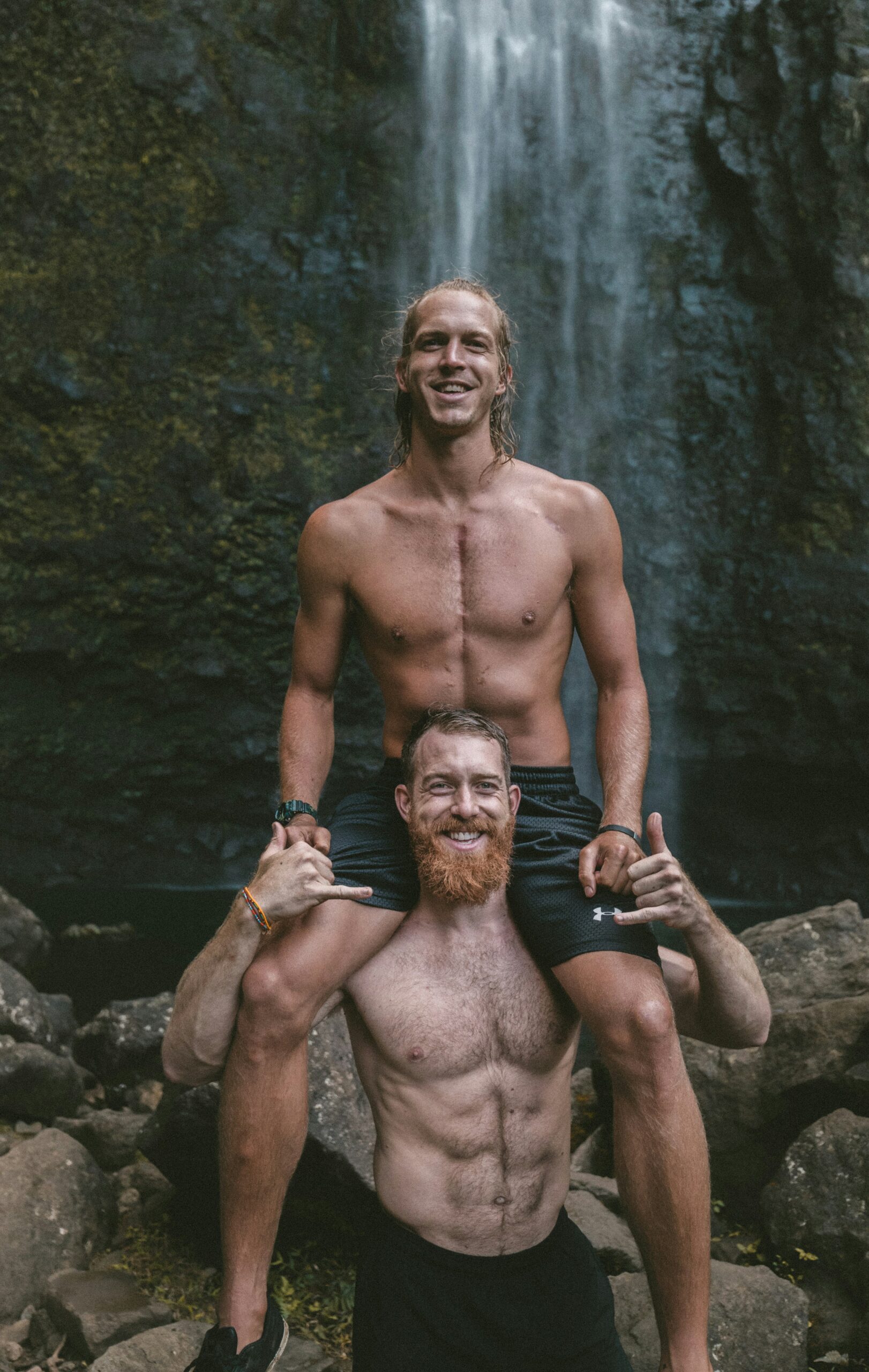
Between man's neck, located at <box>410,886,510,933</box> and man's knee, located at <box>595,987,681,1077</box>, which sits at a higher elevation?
man's neck, located at <box>410,886,510,933</box>

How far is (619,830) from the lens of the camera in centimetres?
351

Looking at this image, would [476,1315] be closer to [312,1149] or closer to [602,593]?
[312,1149]

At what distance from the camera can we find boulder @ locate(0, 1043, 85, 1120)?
555 centimetres

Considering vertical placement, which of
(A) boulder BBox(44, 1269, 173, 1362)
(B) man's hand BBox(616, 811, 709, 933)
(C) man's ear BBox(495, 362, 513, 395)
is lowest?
(A) boulder BBox(44, 1269, 173, 1362)

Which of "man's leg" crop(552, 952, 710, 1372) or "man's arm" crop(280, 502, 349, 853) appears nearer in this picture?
"man's leg" crop(552, 952, 710, 1372)

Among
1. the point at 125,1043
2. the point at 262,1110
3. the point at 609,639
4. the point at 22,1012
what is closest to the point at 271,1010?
the point at 262,1110

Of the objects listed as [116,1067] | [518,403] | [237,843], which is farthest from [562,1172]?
[518,403]

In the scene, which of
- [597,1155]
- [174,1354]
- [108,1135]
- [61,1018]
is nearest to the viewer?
[174,1354]

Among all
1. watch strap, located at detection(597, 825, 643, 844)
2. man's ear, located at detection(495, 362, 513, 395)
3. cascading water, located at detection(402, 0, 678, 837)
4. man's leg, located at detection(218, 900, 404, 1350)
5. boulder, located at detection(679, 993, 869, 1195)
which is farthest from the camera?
cascading water, located at detection(402, 0, 678, 837)

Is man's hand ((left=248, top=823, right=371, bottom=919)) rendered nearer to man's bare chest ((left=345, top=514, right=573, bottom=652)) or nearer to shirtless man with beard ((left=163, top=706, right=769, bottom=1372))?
shirtless man with beard ((left=163, top=706, right=769, bottom=1372))

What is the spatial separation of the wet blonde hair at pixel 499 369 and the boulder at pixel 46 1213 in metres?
2.96

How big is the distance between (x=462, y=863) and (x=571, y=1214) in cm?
185

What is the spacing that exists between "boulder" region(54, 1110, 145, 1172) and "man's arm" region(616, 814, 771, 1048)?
2905 millimetres

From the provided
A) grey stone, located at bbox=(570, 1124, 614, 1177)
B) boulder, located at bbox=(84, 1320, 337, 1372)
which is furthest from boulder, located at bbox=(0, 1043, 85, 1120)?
grey stone, located at bbox=(570, 1124, 614, 1177)
